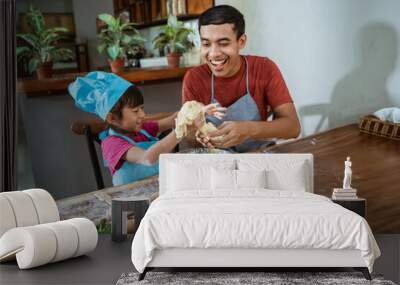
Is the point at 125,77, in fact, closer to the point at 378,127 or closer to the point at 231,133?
the point at 231,133

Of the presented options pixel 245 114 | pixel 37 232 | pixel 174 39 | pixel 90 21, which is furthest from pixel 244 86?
pixel 37 232

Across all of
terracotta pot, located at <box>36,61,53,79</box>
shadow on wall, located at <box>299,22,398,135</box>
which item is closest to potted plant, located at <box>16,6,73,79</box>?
terracotta pot, located at <box>36,61,53,79</box>

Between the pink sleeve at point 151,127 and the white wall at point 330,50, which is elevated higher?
the white wall at point 330,50

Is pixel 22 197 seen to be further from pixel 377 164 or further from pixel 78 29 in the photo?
pixel 377 164

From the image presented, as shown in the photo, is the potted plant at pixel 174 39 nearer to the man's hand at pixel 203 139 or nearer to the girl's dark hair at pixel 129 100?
the girl's dark hair at pixel 129 100

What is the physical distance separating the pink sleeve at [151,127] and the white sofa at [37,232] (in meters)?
1.01

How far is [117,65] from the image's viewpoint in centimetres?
571

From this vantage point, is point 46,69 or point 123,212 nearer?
point 123,212

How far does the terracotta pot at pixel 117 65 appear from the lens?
18.7ft

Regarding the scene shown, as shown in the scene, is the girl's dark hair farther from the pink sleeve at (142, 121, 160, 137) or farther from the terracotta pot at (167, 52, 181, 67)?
the terracotta pot at (167, 52, 181, 67)

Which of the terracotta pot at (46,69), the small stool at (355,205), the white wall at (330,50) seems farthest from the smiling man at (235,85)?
the terracotta pot at (46,69)

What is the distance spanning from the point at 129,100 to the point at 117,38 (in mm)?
523

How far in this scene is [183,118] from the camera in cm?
564

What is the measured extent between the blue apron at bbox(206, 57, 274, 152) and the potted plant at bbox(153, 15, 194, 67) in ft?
1.24
